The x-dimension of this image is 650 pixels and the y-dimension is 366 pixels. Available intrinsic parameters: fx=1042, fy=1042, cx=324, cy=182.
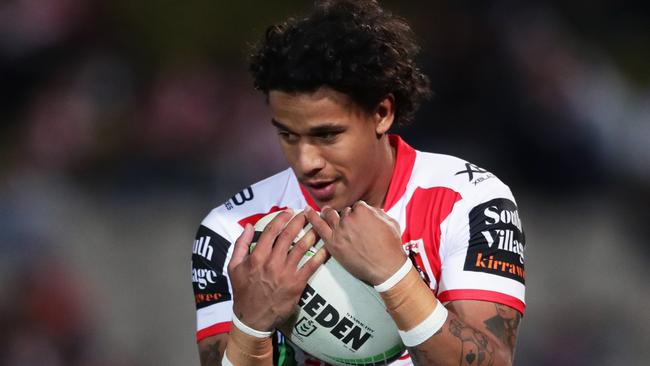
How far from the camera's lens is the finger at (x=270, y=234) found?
3299mm

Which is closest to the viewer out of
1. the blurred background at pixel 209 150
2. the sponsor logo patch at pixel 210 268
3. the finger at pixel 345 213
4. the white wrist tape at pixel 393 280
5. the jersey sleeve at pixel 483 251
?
the white wrist tape at pixel 393 280

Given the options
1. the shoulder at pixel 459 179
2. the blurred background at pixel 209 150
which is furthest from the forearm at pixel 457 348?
the blurred background at pixel 209 150

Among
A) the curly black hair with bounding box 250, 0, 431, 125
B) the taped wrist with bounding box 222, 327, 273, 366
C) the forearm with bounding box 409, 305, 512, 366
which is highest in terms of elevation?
the curly black hair with bounding box 250, 0, 431, 125

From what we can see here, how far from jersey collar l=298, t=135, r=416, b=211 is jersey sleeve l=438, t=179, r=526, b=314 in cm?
26

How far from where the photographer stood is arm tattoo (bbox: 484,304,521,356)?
3.26m

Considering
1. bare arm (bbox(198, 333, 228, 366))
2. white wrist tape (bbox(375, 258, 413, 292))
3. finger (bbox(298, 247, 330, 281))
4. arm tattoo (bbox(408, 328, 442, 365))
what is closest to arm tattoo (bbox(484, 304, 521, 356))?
arm tattoo (bbox(408, 328, 442, 365))

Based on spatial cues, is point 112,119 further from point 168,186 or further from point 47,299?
point 47,299

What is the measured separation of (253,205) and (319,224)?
1.70ft

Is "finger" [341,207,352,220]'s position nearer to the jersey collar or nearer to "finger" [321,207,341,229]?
"finger" [321,207,341,229]

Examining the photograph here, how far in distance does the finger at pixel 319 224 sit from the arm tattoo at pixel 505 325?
570mm

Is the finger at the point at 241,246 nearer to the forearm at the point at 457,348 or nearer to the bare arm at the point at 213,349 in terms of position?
the bare arm at the point at 213,349

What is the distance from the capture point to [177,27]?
805 cm

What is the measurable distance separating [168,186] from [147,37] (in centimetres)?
138

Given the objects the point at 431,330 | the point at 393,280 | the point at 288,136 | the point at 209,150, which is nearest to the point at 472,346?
the point at 431,330
